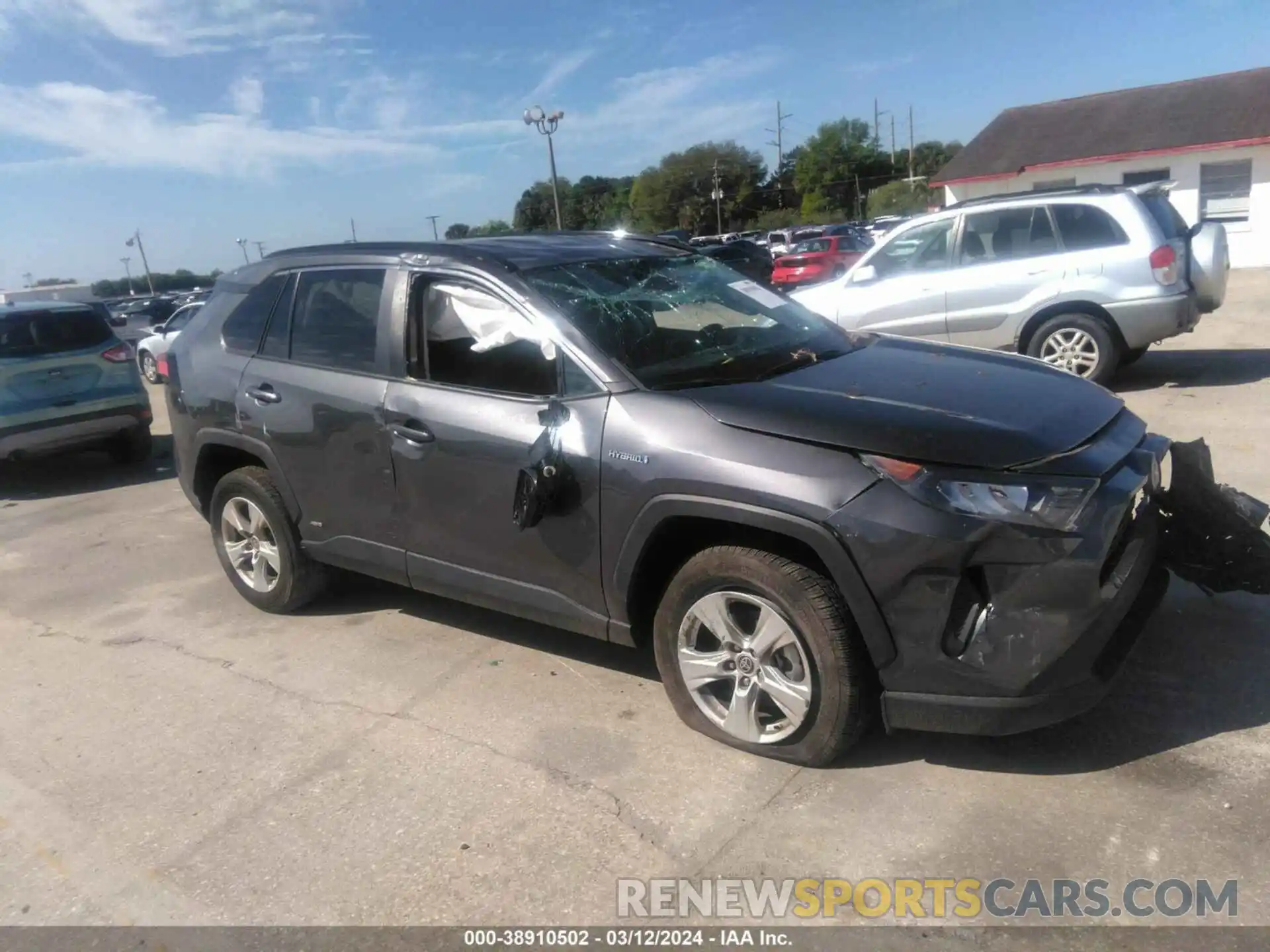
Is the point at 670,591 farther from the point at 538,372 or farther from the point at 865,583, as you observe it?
the point at 538,372

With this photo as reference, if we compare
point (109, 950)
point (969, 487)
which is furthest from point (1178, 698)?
point (109, 950)

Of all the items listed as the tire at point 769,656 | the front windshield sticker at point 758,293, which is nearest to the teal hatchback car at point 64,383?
the front windshield sticker at point 758,293

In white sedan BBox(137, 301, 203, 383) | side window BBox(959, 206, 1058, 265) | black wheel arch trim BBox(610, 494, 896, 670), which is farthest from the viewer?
white sedan BBox(137, 301, 203, 383)

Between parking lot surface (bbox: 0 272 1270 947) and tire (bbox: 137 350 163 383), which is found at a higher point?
tire (bbox: 137 350 163 383)

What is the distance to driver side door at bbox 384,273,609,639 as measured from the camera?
145 inches

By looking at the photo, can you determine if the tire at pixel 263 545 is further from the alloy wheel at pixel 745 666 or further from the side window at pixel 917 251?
the side window at pixel 917 251

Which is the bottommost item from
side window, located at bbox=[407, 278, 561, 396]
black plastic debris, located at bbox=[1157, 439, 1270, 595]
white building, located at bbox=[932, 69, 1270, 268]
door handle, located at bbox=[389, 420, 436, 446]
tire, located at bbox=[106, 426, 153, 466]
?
tire, located at bbox=[106, 426, 153, 466]

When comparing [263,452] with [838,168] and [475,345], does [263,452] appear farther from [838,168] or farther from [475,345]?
[838,168]

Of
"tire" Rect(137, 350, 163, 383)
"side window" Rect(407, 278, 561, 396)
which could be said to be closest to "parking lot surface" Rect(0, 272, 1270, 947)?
"side window" Rect(407, 278, 561, 396)

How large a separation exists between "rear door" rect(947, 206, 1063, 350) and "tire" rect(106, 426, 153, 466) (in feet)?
25.1

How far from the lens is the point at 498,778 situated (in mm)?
3525

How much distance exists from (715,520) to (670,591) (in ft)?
1.01

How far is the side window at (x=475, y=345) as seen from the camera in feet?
12.8

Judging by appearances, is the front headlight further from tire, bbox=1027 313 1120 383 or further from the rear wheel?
the rear wheel
